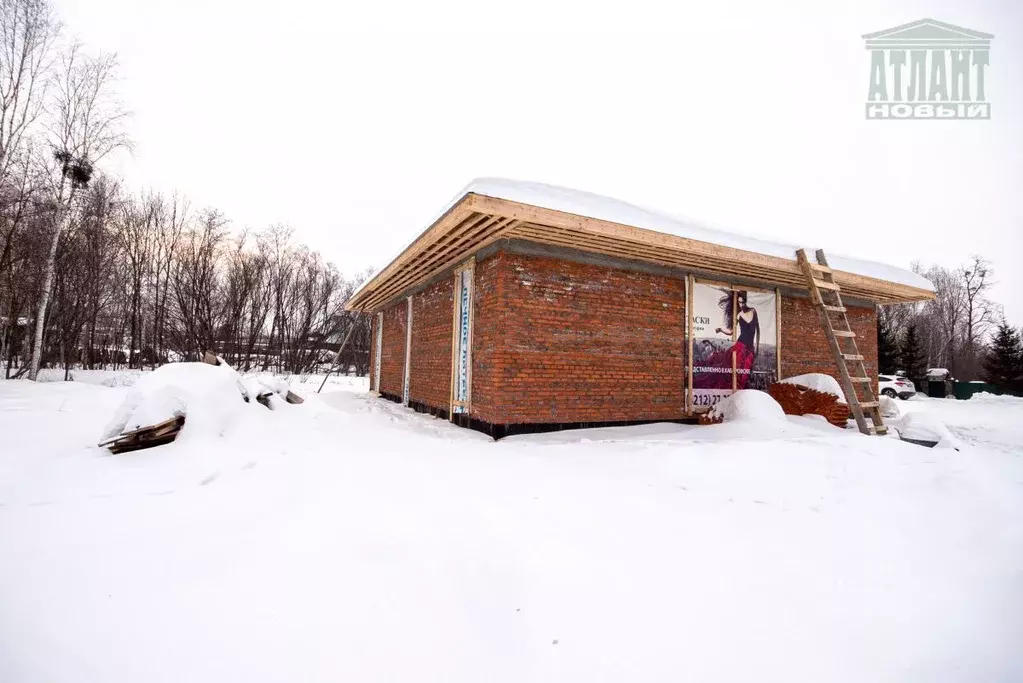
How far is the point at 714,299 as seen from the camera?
26.3 feet

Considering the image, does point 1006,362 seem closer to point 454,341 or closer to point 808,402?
point 808,402

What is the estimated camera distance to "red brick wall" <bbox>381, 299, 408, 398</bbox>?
11109mm

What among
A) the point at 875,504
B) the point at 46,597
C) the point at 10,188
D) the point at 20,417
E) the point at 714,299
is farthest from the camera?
the point at 10,188

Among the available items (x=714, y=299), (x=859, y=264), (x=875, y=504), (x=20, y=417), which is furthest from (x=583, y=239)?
(x=20, y=417)

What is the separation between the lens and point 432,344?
8984mm

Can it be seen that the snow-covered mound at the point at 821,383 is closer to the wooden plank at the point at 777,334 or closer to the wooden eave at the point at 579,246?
the wooden plank at the point at 777,334

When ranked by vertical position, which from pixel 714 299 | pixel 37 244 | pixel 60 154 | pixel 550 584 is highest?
pixel 60 154

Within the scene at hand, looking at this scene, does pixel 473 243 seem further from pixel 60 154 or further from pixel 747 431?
pixel 60 154

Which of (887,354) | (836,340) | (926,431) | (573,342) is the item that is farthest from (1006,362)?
(573,342)

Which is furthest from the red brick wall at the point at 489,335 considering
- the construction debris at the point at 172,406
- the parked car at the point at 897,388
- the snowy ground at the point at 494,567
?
the parked car at the point at 897,388

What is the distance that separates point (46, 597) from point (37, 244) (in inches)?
627

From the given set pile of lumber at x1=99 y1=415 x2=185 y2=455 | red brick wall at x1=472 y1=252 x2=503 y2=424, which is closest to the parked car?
red brick wall at x1=472 y1=252 x2=503 y2=424

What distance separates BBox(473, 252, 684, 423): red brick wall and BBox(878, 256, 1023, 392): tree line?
2414cm

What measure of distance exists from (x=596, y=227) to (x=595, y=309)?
159 cm
